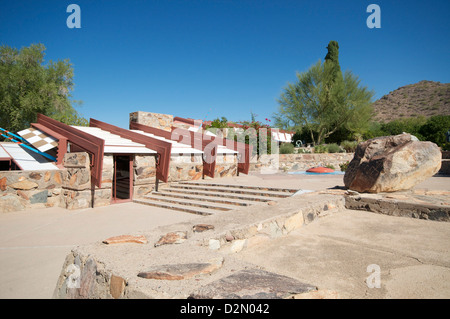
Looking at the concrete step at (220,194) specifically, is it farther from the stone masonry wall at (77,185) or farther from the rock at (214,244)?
the rock at (214,244)

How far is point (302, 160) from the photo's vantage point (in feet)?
58.2

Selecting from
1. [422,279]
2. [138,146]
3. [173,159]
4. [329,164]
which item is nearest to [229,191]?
[173,159]

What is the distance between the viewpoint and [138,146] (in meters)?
8.84

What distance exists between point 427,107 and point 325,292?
54718 millimetres

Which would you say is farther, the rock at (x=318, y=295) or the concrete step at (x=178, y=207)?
the concrete step at (x=178, y=207)

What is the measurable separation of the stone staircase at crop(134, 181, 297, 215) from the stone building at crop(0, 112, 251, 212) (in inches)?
24.7

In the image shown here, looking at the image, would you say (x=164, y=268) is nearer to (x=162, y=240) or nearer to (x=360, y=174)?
(x=162, y=240)

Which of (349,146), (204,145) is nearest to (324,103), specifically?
(349,146)

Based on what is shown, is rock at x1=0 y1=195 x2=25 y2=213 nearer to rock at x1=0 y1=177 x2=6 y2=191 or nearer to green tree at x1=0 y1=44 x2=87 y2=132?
rock at x1=0 y1=177 x2=6 y2=191

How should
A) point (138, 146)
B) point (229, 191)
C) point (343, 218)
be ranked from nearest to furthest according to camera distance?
1. point (343, 218)
2. point (229, 191)
3. point (138, 146)

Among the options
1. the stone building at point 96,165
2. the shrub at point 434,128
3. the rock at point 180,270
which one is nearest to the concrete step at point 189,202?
the stone building at point 96,165

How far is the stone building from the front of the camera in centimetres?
700

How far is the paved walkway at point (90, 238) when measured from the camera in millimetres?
2997

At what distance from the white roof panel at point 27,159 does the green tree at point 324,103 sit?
19087 mm
